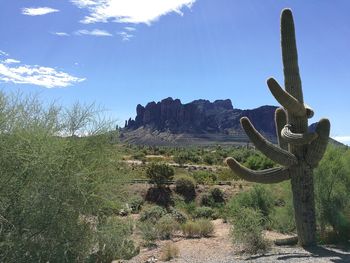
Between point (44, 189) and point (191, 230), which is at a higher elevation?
point (44, 189)

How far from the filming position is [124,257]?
16891 millimetres

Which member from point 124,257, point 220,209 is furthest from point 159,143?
point 124,257

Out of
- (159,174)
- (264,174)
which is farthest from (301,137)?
(159,174)

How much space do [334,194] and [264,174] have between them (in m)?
3.51

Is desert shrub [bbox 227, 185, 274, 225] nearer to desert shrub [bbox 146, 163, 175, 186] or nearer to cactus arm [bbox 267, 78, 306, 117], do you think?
cactus arm [bbox 267, 78, 306, 117]

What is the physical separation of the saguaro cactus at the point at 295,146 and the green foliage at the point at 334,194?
259 cm

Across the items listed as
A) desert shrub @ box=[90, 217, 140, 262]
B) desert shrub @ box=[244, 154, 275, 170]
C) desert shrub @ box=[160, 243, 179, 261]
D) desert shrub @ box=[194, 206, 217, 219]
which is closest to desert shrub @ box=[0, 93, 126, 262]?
desert shrub @ box=[90, 217, 140, 262]

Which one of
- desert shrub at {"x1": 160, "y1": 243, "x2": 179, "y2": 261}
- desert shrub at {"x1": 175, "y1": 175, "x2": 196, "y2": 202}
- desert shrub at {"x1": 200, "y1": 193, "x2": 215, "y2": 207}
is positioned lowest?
desert shrub at {"x1": 160, "y1": 243, "x2": 179, "y2": 261}

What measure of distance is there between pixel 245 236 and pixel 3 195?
8.68 m

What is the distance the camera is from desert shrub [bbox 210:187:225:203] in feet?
109

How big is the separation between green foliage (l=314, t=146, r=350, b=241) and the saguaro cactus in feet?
8.51

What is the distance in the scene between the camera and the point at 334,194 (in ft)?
60.8

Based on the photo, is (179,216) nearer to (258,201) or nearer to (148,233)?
(258,201)

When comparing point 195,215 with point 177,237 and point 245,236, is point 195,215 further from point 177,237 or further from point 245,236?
point 245,236
